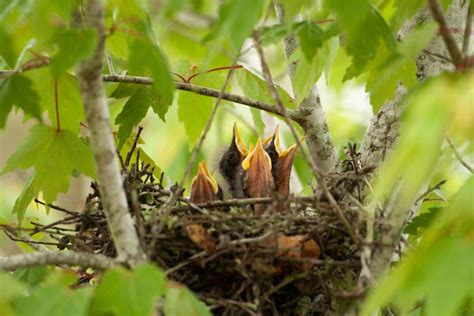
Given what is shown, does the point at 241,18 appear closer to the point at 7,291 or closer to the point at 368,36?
the point at 368,36

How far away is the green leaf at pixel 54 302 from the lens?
184 centimetres

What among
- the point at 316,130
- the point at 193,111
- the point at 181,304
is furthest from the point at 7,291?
the point at 316,130

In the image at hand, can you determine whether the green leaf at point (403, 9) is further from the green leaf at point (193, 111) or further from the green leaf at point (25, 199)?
the green leaf at point (25, 199)

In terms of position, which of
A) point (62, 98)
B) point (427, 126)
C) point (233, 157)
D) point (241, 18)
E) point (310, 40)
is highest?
point (233, 157)

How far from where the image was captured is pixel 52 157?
2803 mm

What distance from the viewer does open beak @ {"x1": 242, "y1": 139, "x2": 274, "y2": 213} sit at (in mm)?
3076

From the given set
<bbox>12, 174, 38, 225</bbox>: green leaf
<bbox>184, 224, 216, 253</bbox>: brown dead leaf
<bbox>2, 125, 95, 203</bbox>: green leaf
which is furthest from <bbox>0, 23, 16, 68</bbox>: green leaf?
<bbox>12, 174, 38, 225</bbox>: green leaf

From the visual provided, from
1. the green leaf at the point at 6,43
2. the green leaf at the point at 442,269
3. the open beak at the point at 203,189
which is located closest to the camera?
the green leaf at the point at 442,269

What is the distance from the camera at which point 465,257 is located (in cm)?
157

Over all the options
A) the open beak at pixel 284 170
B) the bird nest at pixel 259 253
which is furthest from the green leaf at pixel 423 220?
the open beak at pixel 284 170

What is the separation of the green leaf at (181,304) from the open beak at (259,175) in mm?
1183

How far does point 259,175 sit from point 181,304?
1255 millimetres

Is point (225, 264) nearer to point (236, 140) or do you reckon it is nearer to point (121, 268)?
point (121, 268)

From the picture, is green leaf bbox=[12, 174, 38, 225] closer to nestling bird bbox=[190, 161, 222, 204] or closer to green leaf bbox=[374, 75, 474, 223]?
nestling bird bbox=[190, 161, 222, 204]
